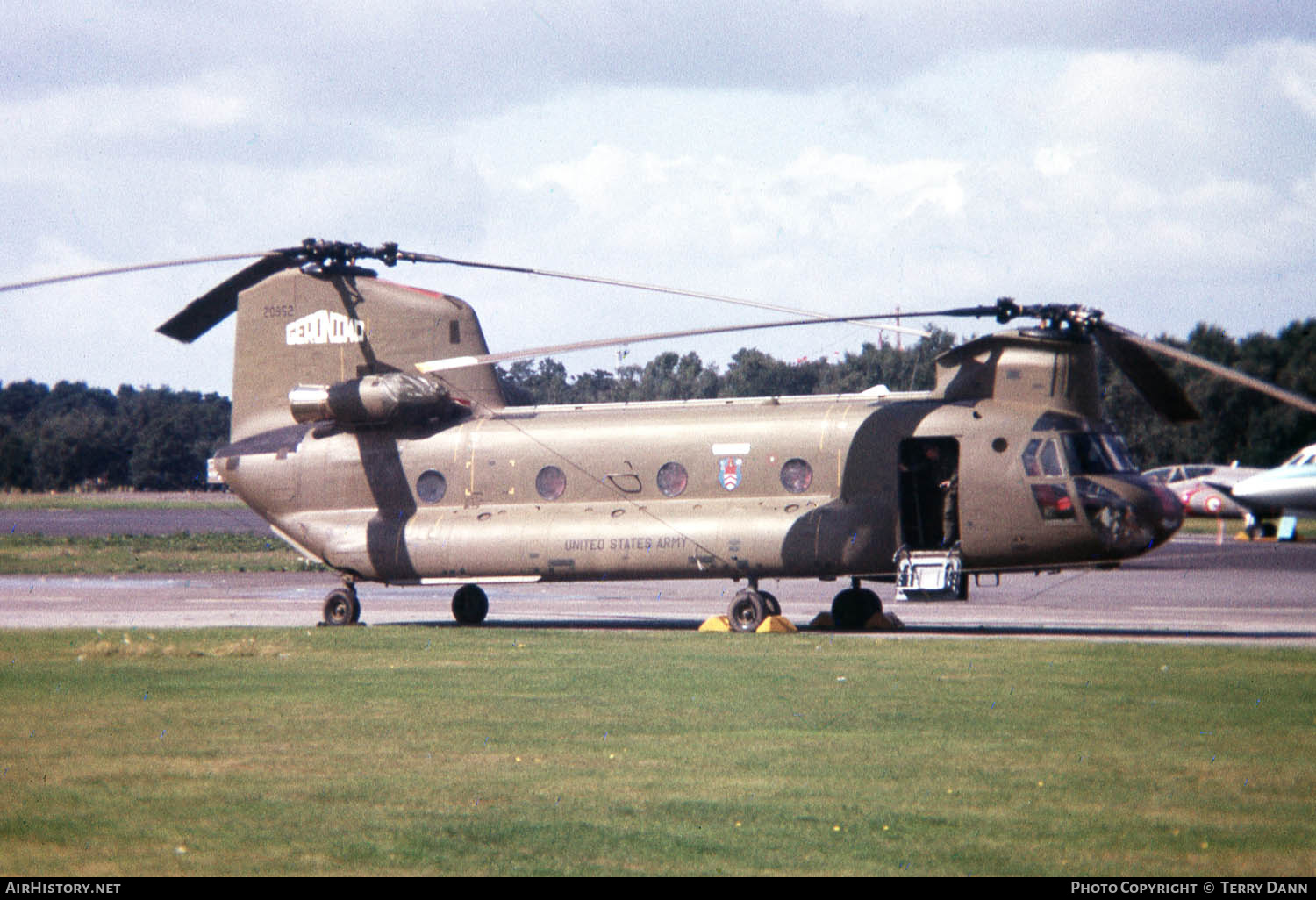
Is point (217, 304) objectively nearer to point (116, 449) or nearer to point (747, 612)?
point (747, 612)

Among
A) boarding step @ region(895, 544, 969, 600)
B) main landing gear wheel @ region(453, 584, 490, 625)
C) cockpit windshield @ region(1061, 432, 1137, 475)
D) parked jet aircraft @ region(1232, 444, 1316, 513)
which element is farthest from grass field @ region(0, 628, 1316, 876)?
parked jet aircraft @ region(1232, 444, 1316, 513)

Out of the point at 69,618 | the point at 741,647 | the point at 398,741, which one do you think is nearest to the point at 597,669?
the point at 741,647

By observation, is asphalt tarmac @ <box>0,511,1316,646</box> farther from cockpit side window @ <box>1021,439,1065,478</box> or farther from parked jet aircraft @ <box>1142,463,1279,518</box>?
parked jet aircraft @ <box>1142,463,1279,518</box>

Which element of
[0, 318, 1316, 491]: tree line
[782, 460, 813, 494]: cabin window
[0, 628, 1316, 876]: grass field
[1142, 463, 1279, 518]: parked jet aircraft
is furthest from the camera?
[0, 318, 1316, 491]: tree line

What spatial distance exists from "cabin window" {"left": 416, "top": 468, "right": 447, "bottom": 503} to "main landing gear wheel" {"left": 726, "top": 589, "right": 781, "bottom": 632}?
5.85m

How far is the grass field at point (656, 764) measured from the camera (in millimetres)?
7738

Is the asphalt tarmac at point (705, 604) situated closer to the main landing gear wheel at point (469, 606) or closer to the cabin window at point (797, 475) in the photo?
the main landing gear wheel at point (469, 606)

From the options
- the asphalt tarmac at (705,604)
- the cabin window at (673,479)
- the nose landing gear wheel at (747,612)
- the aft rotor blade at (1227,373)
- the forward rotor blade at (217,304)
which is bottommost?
the asphalt tarmac at (705,604)

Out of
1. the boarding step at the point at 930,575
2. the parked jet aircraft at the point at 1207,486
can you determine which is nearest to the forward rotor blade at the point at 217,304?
the boarding step at the point at 930,575

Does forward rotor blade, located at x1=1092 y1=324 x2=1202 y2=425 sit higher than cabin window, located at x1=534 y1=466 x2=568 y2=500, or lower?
higher

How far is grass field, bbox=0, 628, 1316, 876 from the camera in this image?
7738 millimetres

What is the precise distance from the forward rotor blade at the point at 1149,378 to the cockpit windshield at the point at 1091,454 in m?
0.97

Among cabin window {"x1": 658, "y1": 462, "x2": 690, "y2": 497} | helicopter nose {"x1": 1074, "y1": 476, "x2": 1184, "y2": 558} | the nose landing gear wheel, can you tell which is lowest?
the nose landing gear wheel

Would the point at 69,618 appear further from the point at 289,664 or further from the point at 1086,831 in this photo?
the point at 1086,831
